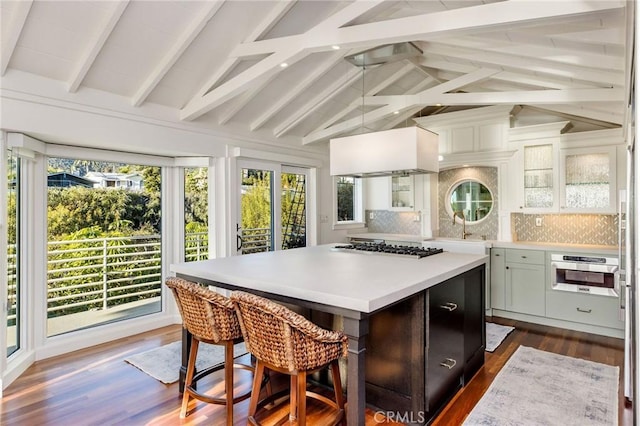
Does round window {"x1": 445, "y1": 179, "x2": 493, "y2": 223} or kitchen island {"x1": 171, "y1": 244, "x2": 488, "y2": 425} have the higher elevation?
round window {"x1": 445, "y1": 179, "x2": 493, "y2": 223}

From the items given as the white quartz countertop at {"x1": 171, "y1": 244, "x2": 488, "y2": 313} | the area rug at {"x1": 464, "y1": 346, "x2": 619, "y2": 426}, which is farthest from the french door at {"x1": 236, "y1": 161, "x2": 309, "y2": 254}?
the area rug at {"x1": 464, "y1": 346, "x2": 619, "y2": 426}

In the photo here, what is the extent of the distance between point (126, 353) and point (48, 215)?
1.50m

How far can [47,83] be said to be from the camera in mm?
3006

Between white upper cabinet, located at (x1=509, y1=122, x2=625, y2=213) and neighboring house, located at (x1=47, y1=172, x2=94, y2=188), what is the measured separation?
503cm

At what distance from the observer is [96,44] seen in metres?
2.78

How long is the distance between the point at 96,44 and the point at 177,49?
1.92ft

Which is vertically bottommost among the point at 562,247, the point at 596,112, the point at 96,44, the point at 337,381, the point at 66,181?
the point at 337,381

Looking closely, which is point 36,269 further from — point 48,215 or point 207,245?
point 207,245

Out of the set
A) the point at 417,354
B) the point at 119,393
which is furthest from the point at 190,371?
the point at 417,354

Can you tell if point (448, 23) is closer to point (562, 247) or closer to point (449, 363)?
point (449, 363)

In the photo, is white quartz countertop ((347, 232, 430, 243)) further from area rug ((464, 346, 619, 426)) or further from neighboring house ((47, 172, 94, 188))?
neighboring house ((47, 172, 94, 188))

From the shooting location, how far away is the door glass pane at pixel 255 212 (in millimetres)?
4652

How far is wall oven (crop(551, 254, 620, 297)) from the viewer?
3.91 meters

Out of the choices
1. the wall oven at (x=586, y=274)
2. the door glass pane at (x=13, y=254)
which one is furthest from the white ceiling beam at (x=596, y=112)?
the door glass pane at (x=13, y=254)
